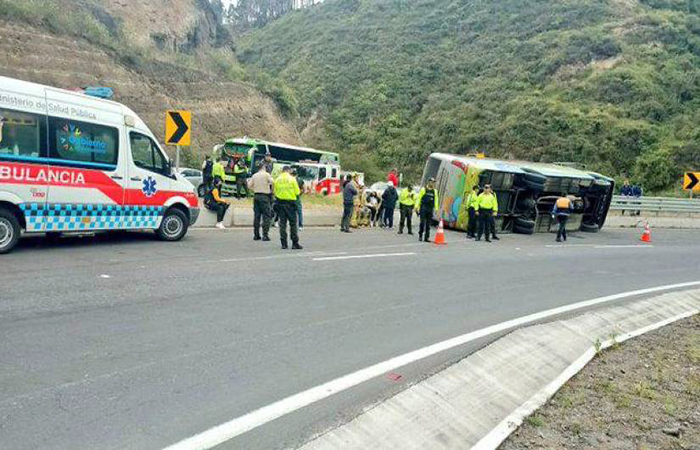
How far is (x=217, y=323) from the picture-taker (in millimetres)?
6688

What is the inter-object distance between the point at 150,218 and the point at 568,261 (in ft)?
31.6

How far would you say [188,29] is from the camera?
217ft

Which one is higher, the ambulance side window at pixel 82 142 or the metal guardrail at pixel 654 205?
the ambulance side window at pixel 82 142

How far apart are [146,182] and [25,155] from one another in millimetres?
2570

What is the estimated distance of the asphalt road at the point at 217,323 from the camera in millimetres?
4277

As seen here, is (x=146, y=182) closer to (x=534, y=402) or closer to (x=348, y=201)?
(x=348, y=201)

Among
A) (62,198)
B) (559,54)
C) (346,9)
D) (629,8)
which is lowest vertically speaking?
(62,198)

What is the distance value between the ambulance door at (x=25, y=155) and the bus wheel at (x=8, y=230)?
0.22 metres

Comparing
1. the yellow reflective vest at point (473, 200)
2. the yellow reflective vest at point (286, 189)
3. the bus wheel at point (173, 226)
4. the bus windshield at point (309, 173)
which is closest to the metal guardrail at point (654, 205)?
the yellow reflective vest at point (473, 200)

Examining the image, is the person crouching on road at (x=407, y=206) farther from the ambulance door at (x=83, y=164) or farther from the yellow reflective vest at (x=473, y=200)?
the ambulance door at (x=83, y=164)

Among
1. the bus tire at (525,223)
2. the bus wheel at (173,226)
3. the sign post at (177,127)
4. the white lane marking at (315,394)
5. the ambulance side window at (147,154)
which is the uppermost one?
the sign post at (177,127)

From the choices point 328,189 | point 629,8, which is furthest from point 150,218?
point 629,8

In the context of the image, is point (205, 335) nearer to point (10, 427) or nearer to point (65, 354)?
point (65, 354)

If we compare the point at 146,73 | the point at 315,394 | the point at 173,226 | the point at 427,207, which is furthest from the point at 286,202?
the point at 146,73
